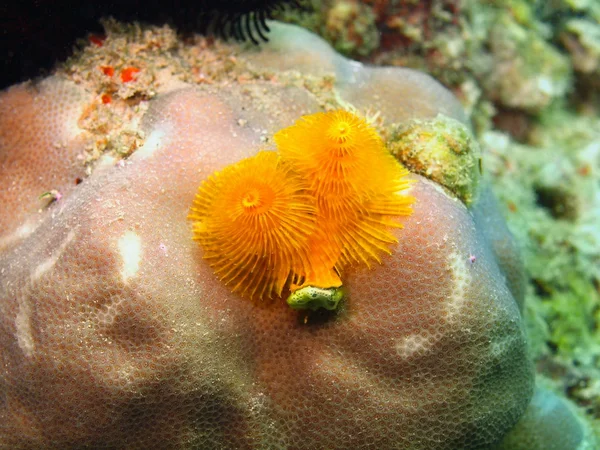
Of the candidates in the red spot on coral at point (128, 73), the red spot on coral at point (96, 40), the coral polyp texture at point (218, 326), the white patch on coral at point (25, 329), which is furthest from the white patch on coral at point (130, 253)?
the red spot on coral at point (96, 40)

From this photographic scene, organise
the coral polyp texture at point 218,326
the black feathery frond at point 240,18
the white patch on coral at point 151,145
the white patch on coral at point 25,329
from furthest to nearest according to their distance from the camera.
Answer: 1. the black feathery frond at point 240,18
2. the white patch on coral at point 151,145
3. the white patch on coral at point 25,329
4. the coral polyp texture at point 218,326

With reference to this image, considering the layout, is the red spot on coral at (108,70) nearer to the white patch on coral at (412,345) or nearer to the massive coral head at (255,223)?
the massive coral head at (255,223)

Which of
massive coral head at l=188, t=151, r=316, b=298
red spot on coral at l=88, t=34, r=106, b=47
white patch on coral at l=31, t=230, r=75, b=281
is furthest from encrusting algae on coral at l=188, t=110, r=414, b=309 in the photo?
red spot on coral at l=88, t=34, r=106, b=47

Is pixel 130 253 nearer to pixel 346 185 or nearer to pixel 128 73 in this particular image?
pixel 346 185

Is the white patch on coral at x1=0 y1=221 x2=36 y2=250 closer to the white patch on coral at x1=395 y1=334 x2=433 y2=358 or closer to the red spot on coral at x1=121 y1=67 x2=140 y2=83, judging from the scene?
the red spot on coral at x1=121 y1=67 x2=140 y2=83

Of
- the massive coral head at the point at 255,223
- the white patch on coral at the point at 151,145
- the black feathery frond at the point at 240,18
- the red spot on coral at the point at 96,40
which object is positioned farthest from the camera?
the black feathery frond at the point at 240,18

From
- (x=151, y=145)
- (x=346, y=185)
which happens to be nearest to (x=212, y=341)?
(x=346, y=185)

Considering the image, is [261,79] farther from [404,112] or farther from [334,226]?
[334,226]

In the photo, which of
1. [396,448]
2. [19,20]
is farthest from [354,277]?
[19,20]
